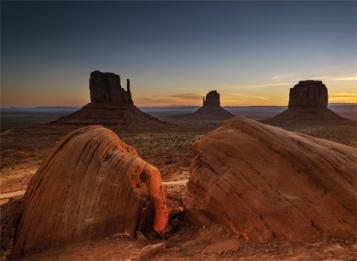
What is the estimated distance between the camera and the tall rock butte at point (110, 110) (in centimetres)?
6309

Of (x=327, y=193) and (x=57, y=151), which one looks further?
(x=57, y=151)

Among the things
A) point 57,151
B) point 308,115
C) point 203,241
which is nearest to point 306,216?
point 203,241

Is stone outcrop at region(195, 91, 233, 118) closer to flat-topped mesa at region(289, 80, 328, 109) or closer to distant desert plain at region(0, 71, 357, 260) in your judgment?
flat-topped mesa at region(289, 80, 328, 109)

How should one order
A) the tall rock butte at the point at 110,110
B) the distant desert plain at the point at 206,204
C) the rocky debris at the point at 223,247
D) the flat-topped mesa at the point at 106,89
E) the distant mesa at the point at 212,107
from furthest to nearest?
the distant mesa at the point at 212,107 → the flat-topped mesa at the point at 106,89 → the tall rock butte at the point at 110,110 → the distant desert plain at the point at 206,204 → the rocky debris at the point at 223,247

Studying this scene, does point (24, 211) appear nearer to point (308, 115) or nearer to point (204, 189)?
point (204, 189)

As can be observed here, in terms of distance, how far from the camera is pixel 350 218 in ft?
22.0

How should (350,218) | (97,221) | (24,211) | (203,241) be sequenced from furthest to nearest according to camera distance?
(24,211) → (97,221) → (203,241) → (350,218)

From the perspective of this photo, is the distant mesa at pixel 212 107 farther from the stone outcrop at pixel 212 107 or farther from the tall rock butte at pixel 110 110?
the tall rock butte at pixel 110 110

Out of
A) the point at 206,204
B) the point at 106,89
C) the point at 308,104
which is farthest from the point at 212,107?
the point at 206,204

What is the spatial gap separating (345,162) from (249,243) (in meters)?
3.67

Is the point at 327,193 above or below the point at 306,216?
above

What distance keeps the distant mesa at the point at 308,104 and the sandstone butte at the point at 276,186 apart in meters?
80.4

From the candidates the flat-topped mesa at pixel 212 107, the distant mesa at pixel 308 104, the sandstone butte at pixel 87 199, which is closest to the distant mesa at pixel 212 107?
the flat-topped mesa at pixel 212 107

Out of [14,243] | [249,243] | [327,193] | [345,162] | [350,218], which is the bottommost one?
[14,243]
